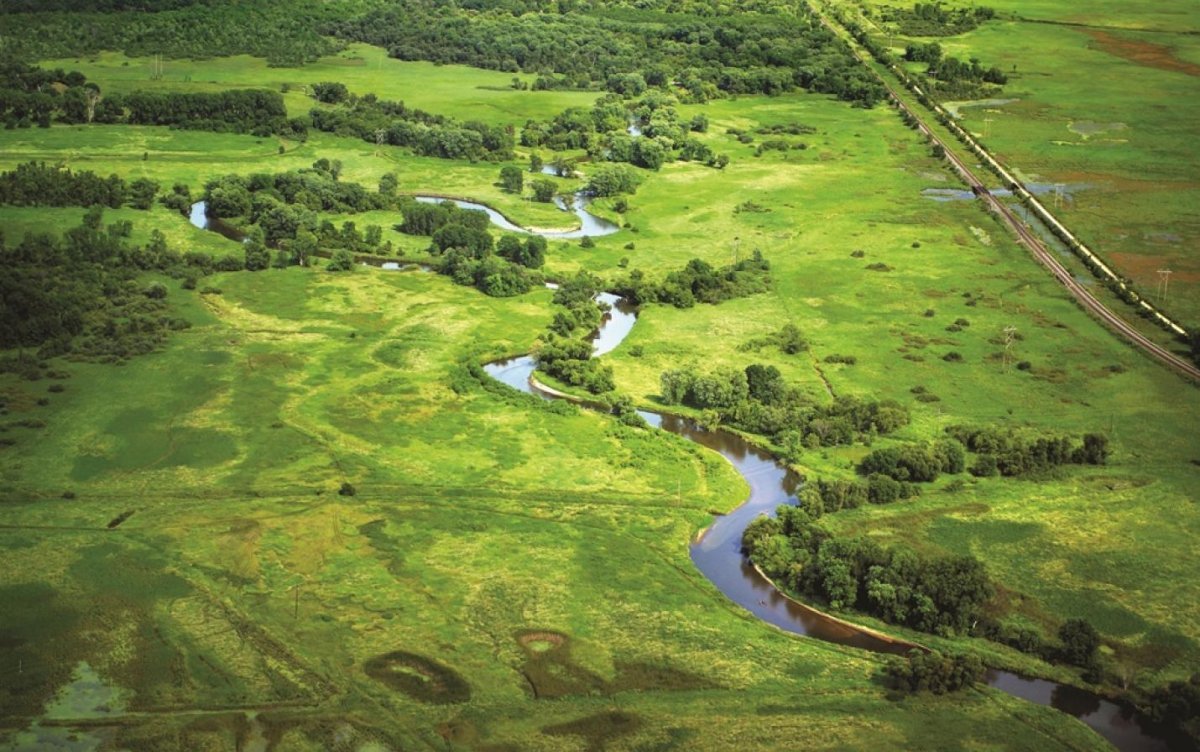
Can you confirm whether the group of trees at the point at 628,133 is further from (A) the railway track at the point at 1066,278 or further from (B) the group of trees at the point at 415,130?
(A) the railway track at the point at 1066,278

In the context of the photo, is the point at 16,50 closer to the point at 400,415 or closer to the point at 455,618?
the point at 400,415

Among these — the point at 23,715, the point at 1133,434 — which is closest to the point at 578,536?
the point at 23,715

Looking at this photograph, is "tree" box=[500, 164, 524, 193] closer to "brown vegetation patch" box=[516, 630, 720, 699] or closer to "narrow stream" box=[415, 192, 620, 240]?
"narrow stream" box=[415, 192, 620, 240]

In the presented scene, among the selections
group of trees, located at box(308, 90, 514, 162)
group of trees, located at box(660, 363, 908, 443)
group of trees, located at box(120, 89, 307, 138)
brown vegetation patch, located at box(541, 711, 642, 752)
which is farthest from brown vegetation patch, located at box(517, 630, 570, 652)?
group of trees, located at box(120, 89, 307, 138)

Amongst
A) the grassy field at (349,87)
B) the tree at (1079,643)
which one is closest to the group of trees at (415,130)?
the grassy field at (349,87)

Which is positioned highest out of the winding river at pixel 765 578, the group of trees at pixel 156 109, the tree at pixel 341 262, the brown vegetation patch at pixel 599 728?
the group of trees at pixel 156 109
